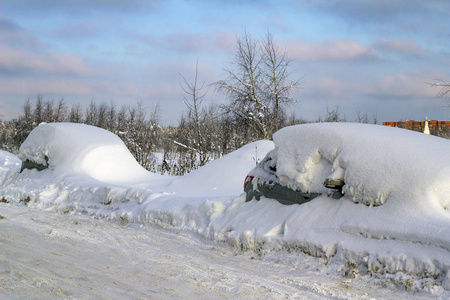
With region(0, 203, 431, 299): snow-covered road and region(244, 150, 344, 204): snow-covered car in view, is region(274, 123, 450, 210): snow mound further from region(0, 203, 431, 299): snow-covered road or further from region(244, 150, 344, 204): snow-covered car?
region(0, 203, 431, 299): snow-covered road

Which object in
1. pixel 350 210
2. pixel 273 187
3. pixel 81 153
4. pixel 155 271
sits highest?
pixel 81 153

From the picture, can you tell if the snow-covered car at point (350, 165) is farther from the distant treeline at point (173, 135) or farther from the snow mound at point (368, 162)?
the distant treeline at point (173, 135)

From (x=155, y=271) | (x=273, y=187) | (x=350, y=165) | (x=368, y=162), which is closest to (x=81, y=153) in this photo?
(x=273, y=187)

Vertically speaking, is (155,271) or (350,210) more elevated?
(350,210)

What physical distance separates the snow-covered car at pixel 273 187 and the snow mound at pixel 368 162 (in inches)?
3.7

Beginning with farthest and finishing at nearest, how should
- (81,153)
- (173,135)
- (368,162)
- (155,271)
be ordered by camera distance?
(173,135), (81,153), (368,162), (155,271)

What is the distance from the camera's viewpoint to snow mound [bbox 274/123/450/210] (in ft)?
16.3

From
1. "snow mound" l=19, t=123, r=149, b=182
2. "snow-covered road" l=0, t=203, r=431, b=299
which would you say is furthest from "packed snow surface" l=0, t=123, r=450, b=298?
"snow mound" l=19, t=123, r=149, b=182

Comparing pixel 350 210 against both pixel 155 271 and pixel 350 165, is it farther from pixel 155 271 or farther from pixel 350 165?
pixel 155 271

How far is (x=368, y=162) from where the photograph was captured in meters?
5.39

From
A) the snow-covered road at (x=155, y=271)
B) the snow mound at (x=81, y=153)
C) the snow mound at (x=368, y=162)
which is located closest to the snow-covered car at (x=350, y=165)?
the snow mound at (x=368, y=162)

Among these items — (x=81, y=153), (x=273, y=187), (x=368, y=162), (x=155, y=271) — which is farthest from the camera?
(x=81, y=153)

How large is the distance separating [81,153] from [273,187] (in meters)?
7.66

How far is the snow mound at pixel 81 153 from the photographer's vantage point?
12094 mm
